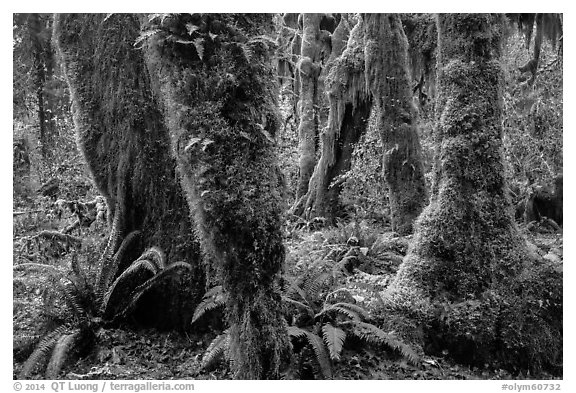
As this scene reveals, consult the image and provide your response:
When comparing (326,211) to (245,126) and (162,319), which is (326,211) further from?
(245,126)

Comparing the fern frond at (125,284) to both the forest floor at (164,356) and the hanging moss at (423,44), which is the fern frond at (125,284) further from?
the hanging moss at (423,44)

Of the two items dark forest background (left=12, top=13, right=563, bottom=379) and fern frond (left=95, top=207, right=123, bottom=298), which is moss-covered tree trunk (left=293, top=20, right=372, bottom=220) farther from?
fern frond (left=95, top=207, right=123, bottom=298)

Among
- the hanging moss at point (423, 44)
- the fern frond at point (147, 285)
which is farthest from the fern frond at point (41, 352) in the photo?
the hanging moss at point (423, 44)

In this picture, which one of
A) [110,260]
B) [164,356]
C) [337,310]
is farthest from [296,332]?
[110,260]

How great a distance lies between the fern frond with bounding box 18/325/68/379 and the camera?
4.18 m

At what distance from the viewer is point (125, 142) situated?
569 centimetres

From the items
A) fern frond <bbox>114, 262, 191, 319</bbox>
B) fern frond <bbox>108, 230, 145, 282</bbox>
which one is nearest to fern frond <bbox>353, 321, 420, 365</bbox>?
fern frond <bbox>114, 262, 191, 319</bbox>

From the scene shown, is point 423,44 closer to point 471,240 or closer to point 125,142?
point 471,240

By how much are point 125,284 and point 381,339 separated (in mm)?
3262

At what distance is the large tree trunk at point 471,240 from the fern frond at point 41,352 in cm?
399

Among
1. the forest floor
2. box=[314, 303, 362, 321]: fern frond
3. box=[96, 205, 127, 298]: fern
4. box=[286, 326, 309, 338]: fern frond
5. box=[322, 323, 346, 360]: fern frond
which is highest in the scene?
box=[96, 205, 127, 298]: fern

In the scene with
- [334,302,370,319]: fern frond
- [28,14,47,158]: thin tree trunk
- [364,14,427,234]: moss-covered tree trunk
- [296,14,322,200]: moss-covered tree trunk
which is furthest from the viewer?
[296,14,322,200]: moss-covered tree trunk

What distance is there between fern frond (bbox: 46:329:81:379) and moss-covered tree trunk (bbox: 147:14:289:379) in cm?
195
